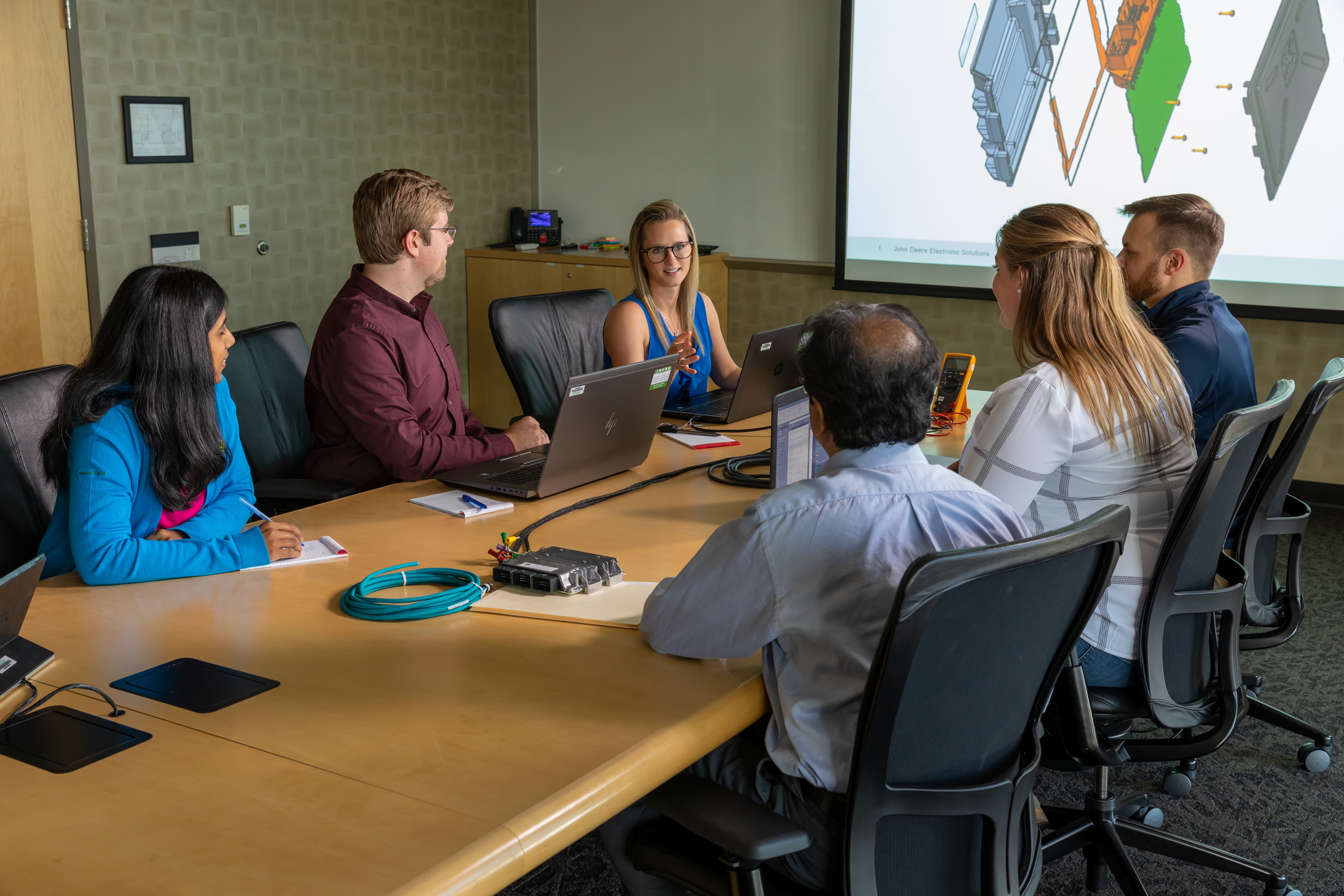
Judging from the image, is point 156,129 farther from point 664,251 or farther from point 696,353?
point 696,353

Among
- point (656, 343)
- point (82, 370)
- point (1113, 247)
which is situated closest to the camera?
point (82, 370)

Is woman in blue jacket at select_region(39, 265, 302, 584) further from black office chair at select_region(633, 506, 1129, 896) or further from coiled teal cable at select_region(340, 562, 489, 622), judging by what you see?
black office chair at select_region(633, 506, 1129, 896)

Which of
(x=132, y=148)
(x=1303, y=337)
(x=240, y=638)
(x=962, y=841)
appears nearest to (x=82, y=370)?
(x=240, y=638)

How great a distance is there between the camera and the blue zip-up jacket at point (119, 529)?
5.69 ft

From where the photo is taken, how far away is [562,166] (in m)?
6.10

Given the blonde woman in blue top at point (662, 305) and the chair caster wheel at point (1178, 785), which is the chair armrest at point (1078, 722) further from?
the blonde woman in blue top at point (662, 305)

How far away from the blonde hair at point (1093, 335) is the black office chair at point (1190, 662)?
0.14 meters

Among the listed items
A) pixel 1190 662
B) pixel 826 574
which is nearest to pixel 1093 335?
pixel 1190 662

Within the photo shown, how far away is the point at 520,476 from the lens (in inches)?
93.7

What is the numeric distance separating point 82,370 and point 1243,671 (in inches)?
121

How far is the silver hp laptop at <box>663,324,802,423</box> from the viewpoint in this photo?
2969 mm

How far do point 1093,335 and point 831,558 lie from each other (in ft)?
3.00

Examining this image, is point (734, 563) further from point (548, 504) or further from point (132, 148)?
point (132, 148)

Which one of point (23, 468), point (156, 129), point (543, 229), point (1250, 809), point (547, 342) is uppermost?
point (156, 129)
